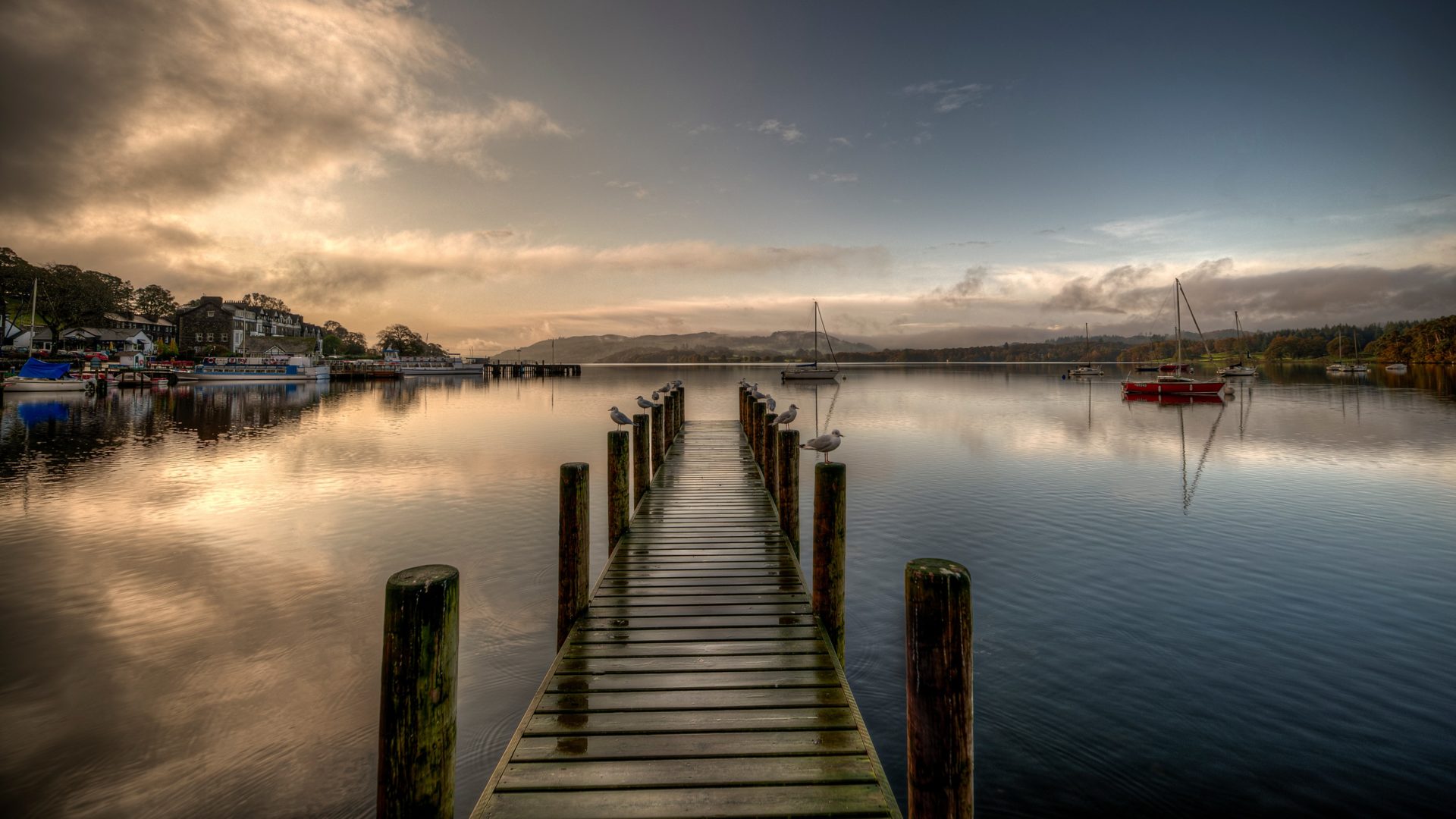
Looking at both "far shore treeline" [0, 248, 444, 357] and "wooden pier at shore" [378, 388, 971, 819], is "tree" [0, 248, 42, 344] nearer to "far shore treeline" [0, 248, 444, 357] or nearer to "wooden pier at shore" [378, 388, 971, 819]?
"far shore treeline" [0, 248, 444, 357]

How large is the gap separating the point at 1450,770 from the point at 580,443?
3027cm

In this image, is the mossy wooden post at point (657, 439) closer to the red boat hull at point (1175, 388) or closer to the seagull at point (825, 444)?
the seagull at point (825, 444)

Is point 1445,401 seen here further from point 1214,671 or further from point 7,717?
point 7,717

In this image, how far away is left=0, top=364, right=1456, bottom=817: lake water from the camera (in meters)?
6.34

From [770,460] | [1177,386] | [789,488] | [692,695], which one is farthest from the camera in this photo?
[1177,386]

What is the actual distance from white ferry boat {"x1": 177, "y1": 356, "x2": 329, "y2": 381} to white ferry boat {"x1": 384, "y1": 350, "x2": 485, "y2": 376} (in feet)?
76.5

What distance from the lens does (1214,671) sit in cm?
812

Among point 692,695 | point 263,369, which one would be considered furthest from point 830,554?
point 263,369

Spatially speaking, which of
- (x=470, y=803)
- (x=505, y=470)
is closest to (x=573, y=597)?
(x=470, y=803)

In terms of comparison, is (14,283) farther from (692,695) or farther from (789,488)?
(692,695)

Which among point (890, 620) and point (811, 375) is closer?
point (890, 620)

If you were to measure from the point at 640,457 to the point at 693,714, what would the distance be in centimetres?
847

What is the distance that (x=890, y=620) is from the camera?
10.2 m

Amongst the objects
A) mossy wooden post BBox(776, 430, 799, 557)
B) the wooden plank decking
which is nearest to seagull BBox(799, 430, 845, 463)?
mossy wooden post BBox(776, 430, 799, 557)
